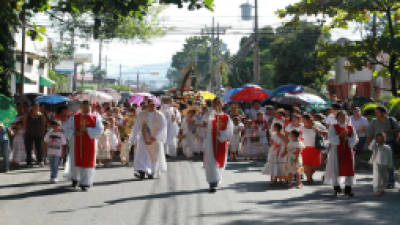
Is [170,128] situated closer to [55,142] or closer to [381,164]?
[55,142]

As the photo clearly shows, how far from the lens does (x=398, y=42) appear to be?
16.9 m

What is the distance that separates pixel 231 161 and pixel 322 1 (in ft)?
19.8

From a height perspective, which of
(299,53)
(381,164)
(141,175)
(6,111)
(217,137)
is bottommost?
(141,175)

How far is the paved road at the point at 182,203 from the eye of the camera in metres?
8.23

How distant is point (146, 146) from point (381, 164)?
5.17 m

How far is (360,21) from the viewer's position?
66.7 feet

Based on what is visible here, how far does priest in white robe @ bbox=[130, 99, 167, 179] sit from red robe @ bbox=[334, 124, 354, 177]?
4.16 meters

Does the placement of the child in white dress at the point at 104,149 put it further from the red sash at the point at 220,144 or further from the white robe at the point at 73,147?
the red sash at the point at 220,144

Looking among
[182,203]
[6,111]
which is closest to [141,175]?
[182,203]

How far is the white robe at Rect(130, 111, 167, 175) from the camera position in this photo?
13.1m

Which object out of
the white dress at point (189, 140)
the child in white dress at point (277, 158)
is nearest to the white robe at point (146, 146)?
the child in white dress at point (277, 158)

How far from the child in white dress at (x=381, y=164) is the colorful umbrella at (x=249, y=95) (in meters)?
12.7

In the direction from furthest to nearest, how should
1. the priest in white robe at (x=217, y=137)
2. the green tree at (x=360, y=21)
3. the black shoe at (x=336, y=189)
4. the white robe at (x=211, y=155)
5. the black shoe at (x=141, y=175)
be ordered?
the green tree at (x=360, y=21) → the black shoe at (x=141, y=175) → the priest in white robe at (x=217, y=137) → the white robe at (x=211, y=155) → the black shoe at (x=336, y=189)

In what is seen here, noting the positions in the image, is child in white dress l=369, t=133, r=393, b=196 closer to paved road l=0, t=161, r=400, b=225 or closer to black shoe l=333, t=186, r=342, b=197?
paved road l=0, t=161, r=400, b=225
